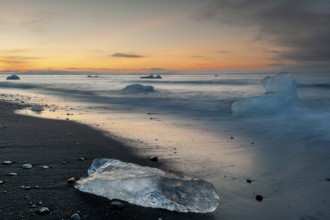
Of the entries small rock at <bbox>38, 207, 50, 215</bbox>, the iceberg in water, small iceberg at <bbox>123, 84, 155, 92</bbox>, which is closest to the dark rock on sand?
small rock at <bbox>38, 207, 50, 215</bbox>

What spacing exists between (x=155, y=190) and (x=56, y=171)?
6.36 ft

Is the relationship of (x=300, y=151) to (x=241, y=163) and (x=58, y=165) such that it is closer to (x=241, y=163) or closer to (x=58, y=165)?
(x=241, y=163)

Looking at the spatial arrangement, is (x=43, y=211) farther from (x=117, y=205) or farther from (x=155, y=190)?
(x=155, y=190)

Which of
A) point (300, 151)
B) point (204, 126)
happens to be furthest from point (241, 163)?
point (204, 126)

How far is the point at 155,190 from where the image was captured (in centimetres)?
409

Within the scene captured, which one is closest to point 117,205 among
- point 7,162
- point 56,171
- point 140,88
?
point 56,171

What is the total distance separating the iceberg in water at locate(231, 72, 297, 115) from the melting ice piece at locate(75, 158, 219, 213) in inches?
426

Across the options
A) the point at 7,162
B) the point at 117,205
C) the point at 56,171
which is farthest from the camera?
the point at 7,162

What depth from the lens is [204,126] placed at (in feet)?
37.9

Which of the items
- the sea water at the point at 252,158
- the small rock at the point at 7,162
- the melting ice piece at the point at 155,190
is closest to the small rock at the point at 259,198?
the sea water at the point at 252,158

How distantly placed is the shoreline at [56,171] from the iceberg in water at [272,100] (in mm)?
7747

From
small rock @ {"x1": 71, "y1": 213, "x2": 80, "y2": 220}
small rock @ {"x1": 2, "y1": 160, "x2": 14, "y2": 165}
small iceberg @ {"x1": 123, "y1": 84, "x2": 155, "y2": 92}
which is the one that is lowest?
small iceberg @ {"x1": 123, "y1": 84, "x2": 155, "y2": 92}

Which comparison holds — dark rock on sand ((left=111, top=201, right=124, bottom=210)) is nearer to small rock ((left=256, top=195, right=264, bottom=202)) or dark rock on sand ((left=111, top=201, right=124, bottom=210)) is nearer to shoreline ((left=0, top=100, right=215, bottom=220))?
shoreline ((left=0, top=100, right=215, bottom=220))

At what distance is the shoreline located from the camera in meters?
3.80
